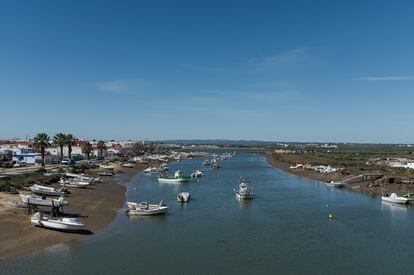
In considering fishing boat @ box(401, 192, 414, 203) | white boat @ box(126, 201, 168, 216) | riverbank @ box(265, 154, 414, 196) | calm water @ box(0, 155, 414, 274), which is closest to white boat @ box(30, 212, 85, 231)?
calm water @ box(0, 155, 414, 274)

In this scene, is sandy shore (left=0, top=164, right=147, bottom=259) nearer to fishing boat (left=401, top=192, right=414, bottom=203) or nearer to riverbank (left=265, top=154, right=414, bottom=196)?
fishing boat (left=401, top=192, right=414, bottom=203)

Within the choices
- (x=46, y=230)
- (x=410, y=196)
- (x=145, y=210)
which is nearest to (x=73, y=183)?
(x=145, y=210)

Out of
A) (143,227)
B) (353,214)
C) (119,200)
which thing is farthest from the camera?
(119,200)

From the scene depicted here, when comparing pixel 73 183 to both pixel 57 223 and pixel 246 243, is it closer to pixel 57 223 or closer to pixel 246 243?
pixel 57 223

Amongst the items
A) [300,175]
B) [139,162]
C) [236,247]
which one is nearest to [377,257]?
[236,247]

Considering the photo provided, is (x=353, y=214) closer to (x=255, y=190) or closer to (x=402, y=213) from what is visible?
(x=402, y=213)

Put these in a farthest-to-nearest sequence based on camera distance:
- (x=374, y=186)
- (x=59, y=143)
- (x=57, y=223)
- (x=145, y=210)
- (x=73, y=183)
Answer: (x=59, y=143), (x=374, y=186), (x=73, y=183), (x=145, y=210), (x=57, y=223)
